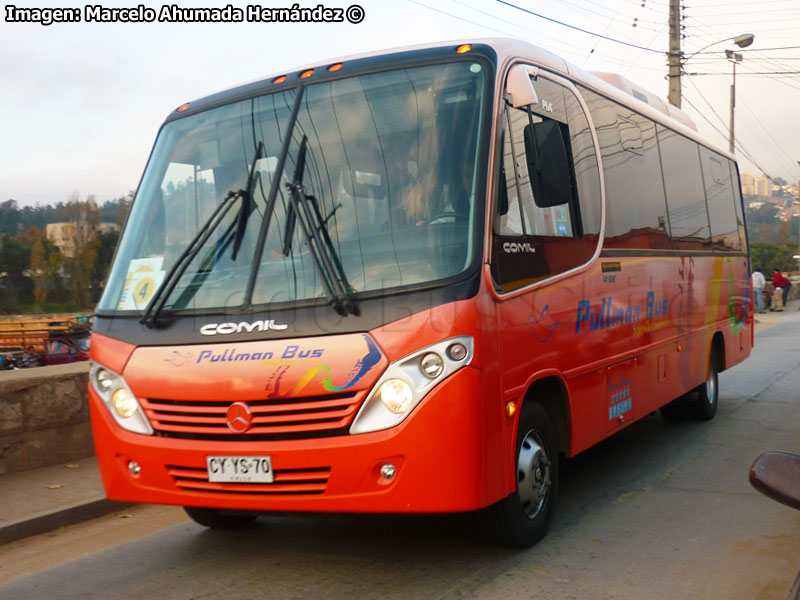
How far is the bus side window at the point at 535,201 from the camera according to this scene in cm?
478

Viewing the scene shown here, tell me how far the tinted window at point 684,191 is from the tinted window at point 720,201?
28 cm

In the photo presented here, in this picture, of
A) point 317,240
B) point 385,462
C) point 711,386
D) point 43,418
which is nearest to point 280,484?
point 385,462

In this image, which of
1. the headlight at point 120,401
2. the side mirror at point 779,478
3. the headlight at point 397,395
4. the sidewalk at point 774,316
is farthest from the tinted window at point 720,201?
the sidewalk at point 774,316

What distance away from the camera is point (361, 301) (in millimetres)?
4406

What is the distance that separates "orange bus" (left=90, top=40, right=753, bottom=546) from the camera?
4.30 m

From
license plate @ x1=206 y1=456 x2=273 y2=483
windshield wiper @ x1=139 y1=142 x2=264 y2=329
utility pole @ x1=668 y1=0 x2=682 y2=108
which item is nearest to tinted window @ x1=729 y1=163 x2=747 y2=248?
windshield wiper @ x1=139 y1=142 x2=264 y2=329

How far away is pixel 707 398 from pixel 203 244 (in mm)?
6294

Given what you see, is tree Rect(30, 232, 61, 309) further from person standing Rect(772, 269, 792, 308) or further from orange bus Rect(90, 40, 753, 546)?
orange bus Rect(90, 40, 753, 546)

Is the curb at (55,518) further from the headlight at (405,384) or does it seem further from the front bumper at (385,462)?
the headlight at (405,384)

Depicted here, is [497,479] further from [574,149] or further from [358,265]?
[574,149]

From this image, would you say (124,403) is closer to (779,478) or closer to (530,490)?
(530,490)

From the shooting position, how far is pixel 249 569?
5.00m

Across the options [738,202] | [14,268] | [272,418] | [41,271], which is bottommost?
[272,418]

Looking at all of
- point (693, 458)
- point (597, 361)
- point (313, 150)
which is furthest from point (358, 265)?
point (693, 458)
